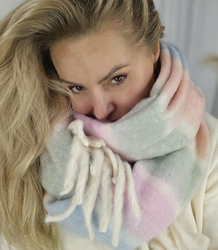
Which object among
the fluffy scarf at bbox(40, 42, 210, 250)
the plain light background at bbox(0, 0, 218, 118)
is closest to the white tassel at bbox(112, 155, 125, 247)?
the fluffy scarf at bbox(40, 42, 210, 250)

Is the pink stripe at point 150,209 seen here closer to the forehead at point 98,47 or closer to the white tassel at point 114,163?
the white tassel at point 114,163

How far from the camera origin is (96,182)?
704 mm

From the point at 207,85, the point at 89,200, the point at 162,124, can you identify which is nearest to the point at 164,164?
the point at 162,124

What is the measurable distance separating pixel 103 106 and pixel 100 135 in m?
0.08

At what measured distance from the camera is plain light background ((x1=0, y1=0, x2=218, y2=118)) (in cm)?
107

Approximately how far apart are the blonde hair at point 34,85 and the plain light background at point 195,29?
1.17ft

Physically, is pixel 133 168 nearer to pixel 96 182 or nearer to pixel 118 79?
pixel 96 182

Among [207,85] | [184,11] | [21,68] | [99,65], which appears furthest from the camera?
[207,85]

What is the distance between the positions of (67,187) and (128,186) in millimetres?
149

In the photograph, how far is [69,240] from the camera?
854mm

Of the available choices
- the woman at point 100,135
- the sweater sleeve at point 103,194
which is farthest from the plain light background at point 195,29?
the sweater sleeve at point 103,194

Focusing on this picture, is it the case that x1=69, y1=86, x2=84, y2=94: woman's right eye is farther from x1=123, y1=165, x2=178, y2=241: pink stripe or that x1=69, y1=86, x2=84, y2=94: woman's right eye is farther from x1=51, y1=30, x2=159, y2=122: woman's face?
x1=123, y1=165, x2=178, y2=241: pink stripe

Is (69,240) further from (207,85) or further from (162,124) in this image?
(207,85)

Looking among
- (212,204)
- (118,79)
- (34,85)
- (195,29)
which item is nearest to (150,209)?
(212,204)
